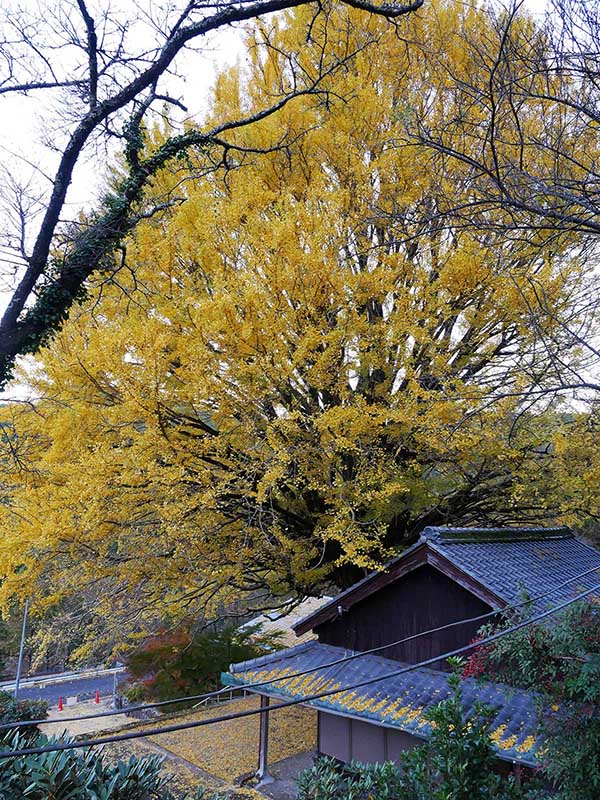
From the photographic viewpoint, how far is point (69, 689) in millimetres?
24047

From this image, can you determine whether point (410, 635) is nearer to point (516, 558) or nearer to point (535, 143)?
point (516, 558)

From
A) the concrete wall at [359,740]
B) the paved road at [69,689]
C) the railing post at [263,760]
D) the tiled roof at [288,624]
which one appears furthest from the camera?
the paved road at [69,689]

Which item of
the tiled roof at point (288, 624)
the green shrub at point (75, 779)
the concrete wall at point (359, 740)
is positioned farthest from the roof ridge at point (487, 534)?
the tiled roof at point (288, 624)

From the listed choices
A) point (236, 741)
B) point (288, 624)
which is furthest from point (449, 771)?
point (288, 624)

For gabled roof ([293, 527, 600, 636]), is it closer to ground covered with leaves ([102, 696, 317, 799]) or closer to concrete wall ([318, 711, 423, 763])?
concrete wall ([318, 711, 423, 763])

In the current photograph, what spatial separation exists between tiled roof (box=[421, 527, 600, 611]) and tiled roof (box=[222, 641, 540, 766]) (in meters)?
1.15

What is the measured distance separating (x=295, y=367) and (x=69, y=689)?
24121mm

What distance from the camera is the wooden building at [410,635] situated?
20.2 ft

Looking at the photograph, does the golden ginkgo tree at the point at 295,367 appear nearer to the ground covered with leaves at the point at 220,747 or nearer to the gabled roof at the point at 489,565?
the gabled roof at the point at 489,565

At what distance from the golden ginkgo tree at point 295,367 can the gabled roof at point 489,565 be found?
20.0 inches

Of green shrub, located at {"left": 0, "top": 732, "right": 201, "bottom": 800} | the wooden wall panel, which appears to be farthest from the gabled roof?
green shrub, located at {"left": 0, "top": 732, "right": 201, "bottom": 800}

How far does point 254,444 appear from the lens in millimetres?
7348

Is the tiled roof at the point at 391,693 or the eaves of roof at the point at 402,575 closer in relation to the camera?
the tiled roof at the point at 391,693

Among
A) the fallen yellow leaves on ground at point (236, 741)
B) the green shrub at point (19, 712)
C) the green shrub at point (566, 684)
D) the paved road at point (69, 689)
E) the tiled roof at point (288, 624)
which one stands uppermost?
the green shrub at point (566, 684)
